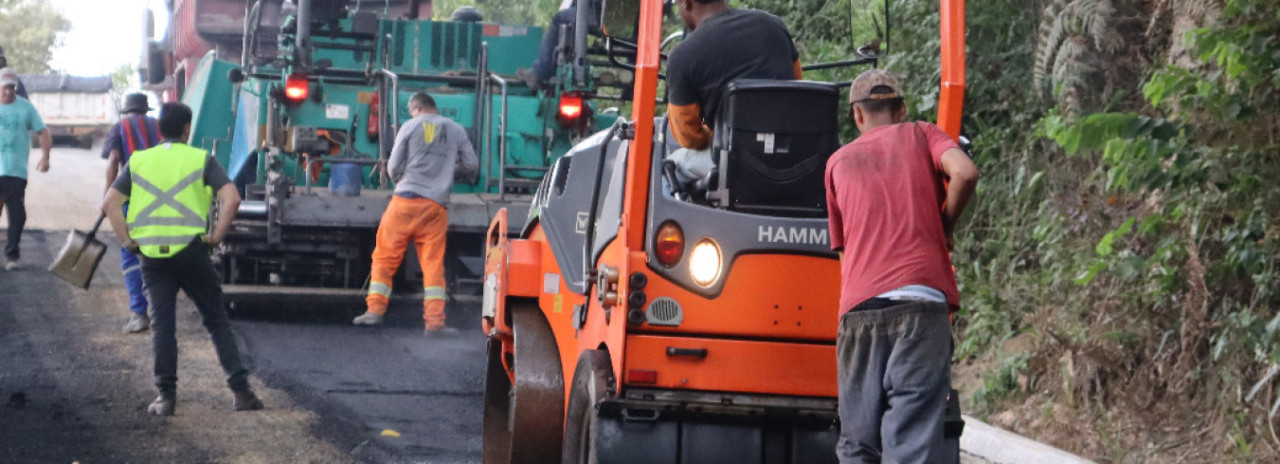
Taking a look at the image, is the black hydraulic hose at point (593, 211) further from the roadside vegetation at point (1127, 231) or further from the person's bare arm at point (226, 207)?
the person's bare arm at point (226, 207)

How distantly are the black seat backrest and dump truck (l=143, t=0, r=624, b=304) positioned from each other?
623 cm

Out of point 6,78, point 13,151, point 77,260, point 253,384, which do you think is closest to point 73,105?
point 6,78

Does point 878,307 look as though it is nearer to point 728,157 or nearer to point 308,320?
point 728,157

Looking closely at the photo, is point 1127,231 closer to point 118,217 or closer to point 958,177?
point 958,177

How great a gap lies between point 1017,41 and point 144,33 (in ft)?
37.1

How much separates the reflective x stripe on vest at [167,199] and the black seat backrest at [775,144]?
3.72 meters

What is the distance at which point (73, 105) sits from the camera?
1443 inches

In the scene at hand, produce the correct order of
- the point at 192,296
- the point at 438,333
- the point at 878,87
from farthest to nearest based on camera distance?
the point at 438,333 → the point at 192,296 → the point at 878,87

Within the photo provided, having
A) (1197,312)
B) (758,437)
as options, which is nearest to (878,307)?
(758,437)

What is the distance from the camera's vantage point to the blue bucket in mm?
11211

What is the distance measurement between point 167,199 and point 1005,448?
4.21 meters

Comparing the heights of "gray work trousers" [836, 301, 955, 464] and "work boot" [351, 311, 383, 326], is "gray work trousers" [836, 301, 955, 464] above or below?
above

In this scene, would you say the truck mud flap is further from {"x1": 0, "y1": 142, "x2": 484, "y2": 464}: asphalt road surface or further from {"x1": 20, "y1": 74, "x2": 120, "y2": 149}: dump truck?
{"x1": 20, "y1": 74, "x2": 120, "y2": 149}: dump truck

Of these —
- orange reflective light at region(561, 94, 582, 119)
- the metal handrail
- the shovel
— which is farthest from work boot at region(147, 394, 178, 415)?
orange reflective light at region(561, 94, 582, 119)
